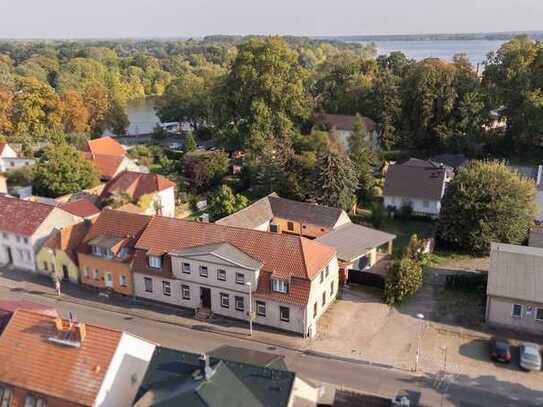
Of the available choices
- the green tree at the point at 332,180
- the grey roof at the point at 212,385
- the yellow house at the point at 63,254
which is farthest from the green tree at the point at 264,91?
the grey roof at the point at 212,385

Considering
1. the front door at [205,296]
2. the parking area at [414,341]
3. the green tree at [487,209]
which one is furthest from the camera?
the green tree at [487,209]

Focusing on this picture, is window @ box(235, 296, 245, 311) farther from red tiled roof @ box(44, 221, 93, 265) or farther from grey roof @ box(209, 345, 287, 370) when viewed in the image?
red tiled roof @ box(44, 221, 93, 265)

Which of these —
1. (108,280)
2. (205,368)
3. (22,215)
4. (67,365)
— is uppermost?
(205,368)

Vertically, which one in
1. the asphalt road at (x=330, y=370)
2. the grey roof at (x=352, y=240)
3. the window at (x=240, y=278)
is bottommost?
the asphalt road at (x=330, y=370)

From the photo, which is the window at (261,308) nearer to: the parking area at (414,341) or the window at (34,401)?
the parking area at (414,341)

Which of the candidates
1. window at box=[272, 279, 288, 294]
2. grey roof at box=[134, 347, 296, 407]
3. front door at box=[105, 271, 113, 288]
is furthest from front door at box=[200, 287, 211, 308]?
grey roof at box=[134, 347, 296, 407]

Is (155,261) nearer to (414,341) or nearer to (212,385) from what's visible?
(212,385)

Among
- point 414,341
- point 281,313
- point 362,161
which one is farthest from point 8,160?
point 414,341
